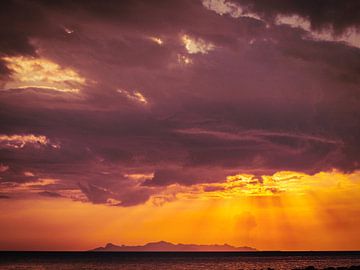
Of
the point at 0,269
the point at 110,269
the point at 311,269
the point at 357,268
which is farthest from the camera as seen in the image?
the point at 110,269

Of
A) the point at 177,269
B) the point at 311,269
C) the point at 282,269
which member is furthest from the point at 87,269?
the point at 311,269

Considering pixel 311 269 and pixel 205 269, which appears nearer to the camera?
pixel 311 269

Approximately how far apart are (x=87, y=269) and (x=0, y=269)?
21.8 m

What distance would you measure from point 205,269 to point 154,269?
13.4 metres

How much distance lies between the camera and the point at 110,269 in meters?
130

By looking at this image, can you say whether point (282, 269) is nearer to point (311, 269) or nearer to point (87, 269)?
point (311, 269)

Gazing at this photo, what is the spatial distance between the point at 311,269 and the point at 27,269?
74.3 m

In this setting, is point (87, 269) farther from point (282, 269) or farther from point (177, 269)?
point (282, 269)

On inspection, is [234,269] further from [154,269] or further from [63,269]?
[63,269]

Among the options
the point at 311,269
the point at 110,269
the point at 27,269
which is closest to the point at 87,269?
the point at 110,269

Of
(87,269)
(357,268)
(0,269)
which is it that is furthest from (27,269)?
(357,268)

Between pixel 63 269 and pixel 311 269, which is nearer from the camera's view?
pixel 311 269

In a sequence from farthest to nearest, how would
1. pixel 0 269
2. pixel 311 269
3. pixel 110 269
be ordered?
pixel 110 269 → pixel 0 269 → pixel 311 269

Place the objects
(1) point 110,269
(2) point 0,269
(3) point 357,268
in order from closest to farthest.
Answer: (3) point 357,268 < (2) point 0,269 < (1) point 110,269
